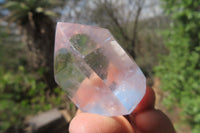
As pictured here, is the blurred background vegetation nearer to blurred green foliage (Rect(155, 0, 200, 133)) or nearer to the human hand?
blurred green foliage (Rect(155, 0, 200, 133))

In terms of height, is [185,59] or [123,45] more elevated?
[123,45]

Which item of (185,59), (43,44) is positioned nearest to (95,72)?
(43,44)

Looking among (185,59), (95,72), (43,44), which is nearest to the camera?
(95,72)

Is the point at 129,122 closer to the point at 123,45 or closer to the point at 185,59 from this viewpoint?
the point at 123,45

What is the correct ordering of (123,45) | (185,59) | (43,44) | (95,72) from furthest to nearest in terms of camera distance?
1. (185,59)
2. (123,45)
3. (43,44)
4. (95,72)

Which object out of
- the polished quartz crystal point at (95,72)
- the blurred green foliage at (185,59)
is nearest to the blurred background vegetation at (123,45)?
the blurred green foliage at (185,59)

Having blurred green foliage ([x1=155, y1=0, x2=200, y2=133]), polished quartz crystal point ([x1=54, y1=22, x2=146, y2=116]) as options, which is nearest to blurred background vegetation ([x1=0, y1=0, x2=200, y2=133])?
blurred green foliage ([x1=155, y1=0, x2=200, y2=133])

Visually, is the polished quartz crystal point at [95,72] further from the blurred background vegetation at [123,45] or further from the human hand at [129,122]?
the blurred background vegetation at [123,45]
